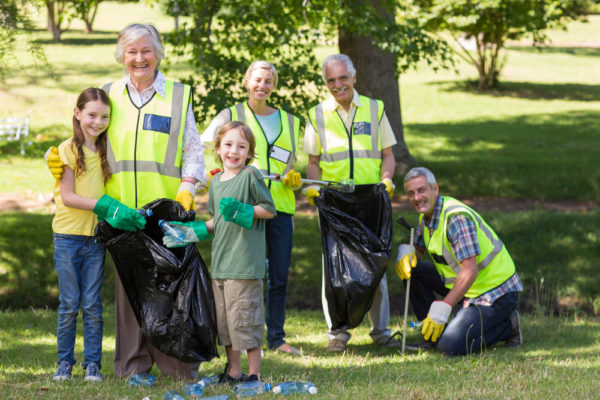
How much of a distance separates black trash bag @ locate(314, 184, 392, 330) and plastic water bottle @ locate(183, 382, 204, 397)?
1.21 m

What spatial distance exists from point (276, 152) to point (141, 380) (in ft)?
5.05

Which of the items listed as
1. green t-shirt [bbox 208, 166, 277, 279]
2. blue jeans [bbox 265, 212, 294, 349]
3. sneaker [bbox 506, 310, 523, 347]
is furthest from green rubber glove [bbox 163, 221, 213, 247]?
sneaker [bbox 506, 310, 523, 347]

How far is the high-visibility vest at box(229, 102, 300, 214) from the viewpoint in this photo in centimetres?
442

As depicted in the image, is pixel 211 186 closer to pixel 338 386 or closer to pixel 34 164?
pixel 338 386

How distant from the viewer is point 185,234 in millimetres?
3576

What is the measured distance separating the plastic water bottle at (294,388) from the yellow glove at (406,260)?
54.6 inches

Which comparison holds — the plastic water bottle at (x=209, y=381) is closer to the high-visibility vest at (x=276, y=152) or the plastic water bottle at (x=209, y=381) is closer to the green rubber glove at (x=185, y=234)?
the green rubber glove at (x=185, y=234)

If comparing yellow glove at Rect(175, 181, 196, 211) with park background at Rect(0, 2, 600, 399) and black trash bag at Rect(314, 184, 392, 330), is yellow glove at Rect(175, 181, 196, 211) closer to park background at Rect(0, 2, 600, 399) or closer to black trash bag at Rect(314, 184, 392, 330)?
park background at Rect(0, 2, 600, 399)

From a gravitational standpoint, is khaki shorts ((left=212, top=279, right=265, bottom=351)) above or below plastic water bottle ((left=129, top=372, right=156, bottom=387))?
above

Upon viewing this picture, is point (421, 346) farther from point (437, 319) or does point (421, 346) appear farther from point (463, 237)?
point (463, 237)

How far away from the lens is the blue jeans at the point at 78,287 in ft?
12.4

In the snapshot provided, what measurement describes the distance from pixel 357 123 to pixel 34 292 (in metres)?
3.70

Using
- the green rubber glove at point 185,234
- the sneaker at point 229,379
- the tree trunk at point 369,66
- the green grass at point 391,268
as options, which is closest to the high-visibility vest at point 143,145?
the green rubber glove at point 185,234

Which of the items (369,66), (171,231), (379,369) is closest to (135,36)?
(171,231)
